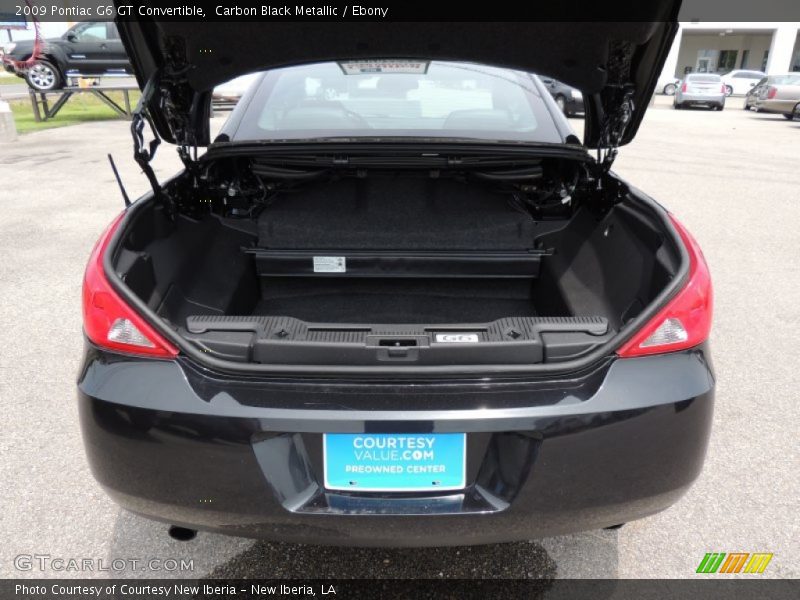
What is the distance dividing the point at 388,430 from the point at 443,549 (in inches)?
29.7

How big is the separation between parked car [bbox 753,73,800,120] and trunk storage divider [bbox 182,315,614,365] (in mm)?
19626

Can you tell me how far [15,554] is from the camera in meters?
1.85

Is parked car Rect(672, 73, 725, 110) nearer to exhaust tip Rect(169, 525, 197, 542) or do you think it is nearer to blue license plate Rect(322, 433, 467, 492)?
blue license plate Rect(322, 433, 467, 492)

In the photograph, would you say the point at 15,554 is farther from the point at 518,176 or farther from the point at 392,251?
the point at 518,176

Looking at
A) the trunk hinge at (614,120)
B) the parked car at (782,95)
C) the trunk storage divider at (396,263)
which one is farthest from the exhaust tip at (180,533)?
the parked car at (782,95)

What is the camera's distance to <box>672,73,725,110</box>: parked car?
68.0 ft

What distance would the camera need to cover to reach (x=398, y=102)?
2.66 meters

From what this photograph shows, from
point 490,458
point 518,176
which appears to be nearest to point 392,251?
point 518,176

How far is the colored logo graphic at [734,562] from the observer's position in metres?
1.83

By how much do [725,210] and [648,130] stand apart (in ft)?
27.5

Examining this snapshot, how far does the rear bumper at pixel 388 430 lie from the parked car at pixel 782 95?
19.7 metres

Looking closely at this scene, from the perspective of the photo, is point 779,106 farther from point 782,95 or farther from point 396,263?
point 396,263

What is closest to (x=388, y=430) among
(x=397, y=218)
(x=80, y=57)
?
(x=397, y=218)

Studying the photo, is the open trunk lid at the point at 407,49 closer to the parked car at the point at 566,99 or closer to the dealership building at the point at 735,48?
the parked car at the point at 566,99
